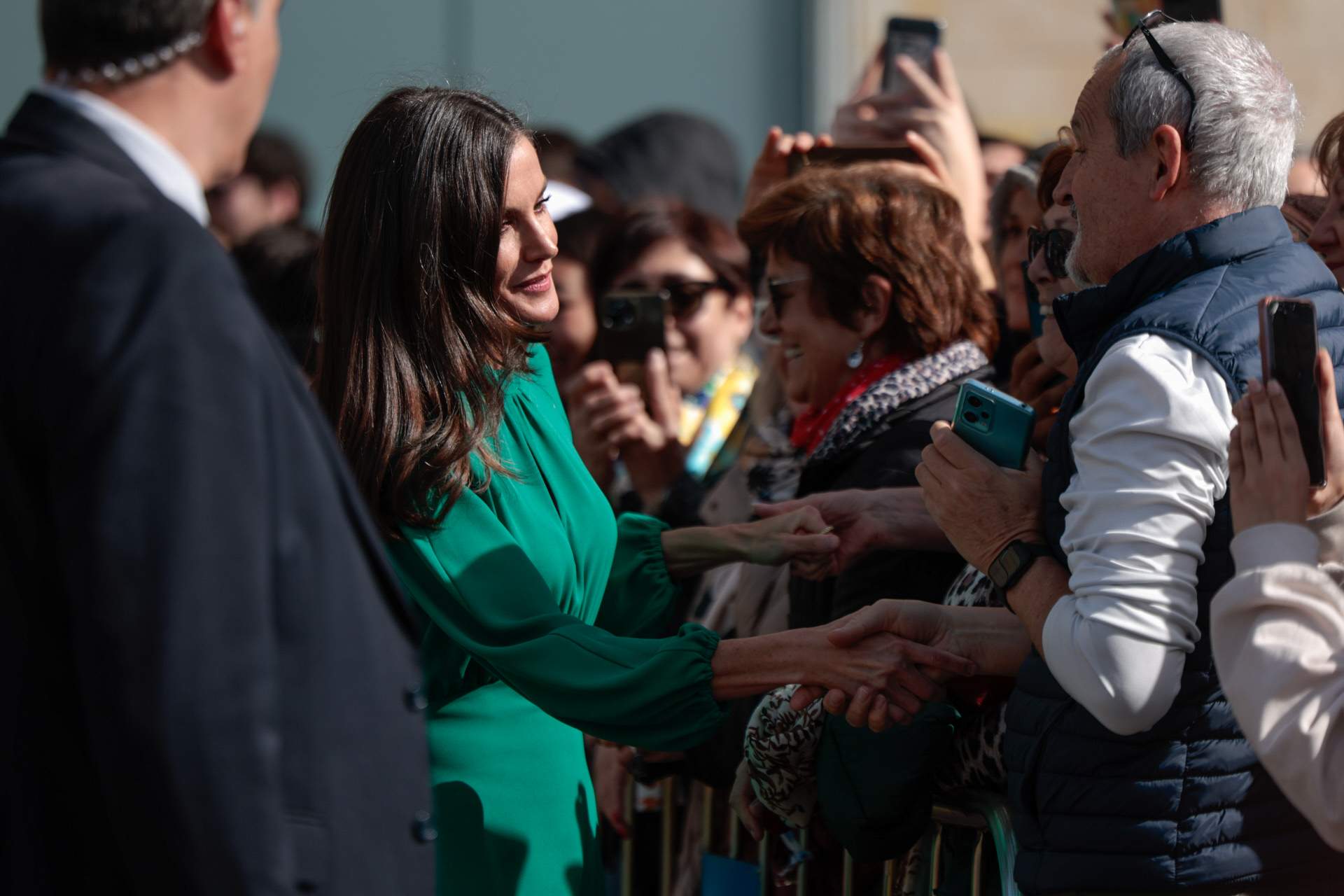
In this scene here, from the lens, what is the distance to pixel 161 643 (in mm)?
1540

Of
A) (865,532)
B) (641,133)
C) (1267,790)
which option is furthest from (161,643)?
(641,133)

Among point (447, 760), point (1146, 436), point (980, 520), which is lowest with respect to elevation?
point (447, 760)

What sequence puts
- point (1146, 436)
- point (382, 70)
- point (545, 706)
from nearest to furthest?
point (1146, 436)
point (545, 706)
point (382, 70)

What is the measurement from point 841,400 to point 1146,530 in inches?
57.6

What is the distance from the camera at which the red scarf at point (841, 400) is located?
3.47m

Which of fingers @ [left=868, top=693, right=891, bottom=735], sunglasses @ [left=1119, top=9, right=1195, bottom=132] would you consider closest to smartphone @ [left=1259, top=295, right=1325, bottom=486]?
sunglasses @ [left=1119, top=9, right=1195, bottom=132]

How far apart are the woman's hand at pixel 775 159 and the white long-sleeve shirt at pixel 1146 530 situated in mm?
2456

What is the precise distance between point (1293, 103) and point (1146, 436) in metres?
0.66

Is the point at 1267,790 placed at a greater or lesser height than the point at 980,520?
lesser

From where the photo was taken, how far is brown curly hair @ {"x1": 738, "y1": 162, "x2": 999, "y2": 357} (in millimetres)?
3506

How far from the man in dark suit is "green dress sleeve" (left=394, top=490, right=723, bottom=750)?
28.6 inches

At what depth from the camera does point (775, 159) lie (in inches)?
178

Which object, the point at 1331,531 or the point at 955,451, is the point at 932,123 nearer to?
the point at 955,451

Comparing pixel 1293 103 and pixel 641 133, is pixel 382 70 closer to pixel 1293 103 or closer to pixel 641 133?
pixel 641 133
